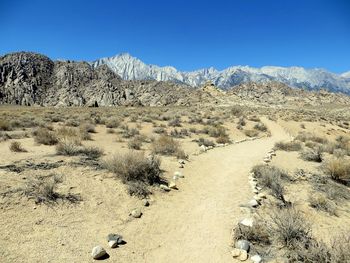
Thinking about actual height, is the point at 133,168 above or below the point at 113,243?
above

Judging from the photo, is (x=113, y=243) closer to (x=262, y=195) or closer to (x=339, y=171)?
(x=262, y=195)

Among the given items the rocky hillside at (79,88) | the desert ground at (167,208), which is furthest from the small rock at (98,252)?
the rocky hillside at (79,88)

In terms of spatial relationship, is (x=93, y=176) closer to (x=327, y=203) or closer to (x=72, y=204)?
(x=72, y=204)

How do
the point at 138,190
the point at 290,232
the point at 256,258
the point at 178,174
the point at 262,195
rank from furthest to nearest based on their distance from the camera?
1. the point at 178,174
2. the point at 262,195
3. the point at 138,190
4. the point at 290,232
5. the point at 256,258

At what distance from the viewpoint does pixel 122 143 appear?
17703mm

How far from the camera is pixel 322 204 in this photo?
31.4 feet

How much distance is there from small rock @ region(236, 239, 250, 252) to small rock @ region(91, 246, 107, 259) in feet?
9.26

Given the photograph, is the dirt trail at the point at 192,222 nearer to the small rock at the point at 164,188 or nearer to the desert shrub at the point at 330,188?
the small rock at the point at 164,188

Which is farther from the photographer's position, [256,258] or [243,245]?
[243,245]

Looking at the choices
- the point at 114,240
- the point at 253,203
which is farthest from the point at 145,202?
the point at 253,203

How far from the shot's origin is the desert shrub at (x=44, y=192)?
791 cm

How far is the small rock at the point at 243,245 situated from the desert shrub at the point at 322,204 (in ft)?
12.5

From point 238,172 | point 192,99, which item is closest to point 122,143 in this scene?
point 238,172

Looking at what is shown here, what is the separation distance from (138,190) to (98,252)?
3.25 m
